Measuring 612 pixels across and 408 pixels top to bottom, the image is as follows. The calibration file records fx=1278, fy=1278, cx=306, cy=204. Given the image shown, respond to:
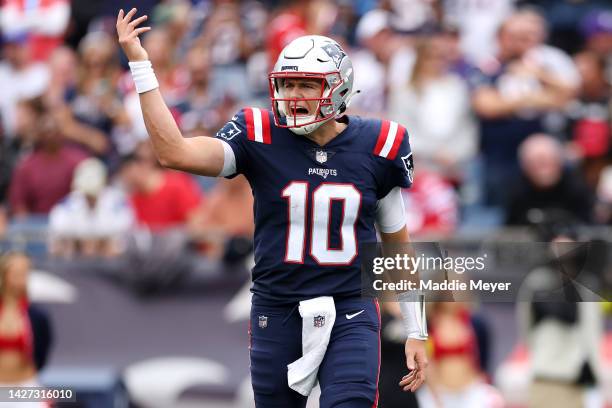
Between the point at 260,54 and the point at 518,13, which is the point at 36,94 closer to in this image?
the point at 260,54

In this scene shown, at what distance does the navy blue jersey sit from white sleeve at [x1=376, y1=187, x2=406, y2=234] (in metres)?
0.15

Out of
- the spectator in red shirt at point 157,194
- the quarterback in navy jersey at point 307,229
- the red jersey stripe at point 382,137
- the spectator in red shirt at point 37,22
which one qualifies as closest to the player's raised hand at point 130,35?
the quarterback in navy jersey at point 307,229

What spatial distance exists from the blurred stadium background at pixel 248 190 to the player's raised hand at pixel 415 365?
2139 mm

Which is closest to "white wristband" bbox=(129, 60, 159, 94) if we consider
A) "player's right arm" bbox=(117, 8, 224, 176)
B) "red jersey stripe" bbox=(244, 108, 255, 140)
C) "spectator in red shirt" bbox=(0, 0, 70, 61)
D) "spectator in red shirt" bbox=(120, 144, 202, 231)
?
"player's right arm" bbox=(117, 8, 224, 176)

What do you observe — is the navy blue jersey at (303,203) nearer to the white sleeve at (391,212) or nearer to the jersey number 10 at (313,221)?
the jersey number 10 at (313,221)

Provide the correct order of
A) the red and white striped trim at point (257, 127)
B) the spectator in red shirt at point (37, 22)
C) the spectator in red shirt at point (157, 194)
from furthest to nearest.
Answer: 1. the spectator in red shirt at point (37, 22)
2. the spectator in red shirt at point (157, 194)
3. the red and white striped trim at point (257, 127)

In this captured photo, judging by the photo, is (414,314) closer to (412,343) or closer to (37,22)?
(412,343)

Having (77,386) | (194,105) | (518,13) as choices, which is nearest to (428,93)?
(518,13)

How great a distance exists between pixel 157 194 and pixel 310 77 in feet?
16.9

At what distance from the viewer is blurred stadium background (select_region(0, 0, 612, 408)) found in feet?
30.0

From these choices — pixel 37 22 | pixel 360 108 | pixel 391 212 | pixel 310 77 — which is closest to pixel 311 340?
pixel 391 212

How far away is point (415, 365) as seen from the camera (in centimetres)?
555

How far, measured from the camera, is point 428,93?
1074cm

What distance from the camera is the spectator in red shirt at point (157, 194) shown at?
10391mm
